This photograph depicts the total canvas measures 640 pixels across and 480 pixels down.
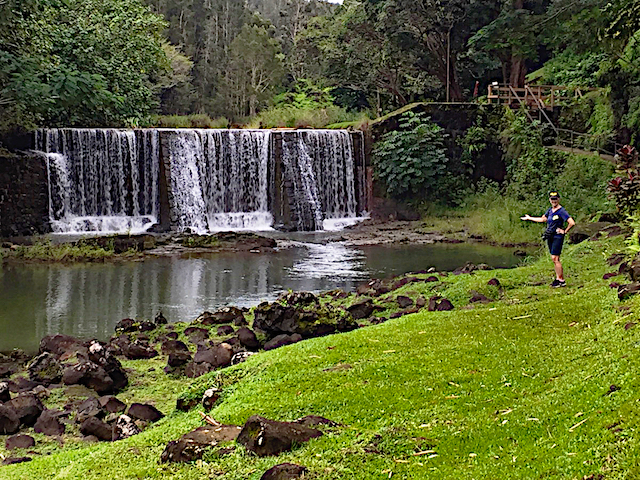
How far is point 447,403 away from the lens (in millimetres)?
4758

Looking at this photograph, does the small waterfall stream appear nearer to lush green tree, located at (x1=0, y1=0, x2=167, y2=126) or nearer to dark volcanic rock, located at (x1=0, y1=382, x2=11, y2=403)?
lush green tree, located at (x1=0, y1=0, x2=167, y2=126)

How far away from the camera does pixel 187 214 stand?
2462cm

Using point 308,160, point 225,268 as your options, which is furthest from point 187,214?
point 225,268

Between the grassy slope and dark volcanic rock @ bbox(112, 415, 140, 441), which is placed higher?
the grassy slope

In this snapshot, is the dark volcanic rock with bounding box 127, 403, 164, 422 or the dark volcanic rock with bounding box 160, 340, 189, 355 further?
the dark volcanic rock with bounding box 160, 340, 189, 355

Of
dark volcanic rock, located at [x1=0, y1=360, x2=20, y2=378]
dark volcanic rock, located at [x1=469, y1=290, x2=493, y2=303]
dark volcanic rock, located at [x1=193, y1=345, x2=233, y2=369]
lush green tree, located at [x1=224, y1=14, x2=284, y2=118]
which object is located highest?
lush green tree, located at [x1=224, y1=14, x2=284, y2=118]

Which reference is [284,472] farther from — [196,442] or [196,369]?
[196,369]

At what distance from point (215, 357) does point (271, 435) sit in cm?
403

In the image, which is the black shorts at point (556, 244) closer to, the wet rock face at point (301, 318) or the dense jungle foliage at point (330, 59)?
the wet rock face at point (301, 318)

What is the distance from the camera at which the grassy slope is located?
3.78 meters

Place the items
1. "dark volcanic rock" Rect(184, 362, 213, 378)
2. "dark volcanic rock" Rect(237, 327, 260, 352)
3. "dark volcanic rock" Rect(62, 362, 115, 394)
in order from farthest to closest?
1. "dark volcanic rock" Rect(237, 327, 260, 352)
2. "dark volcanic rock" Rect(184, 362, 213, 378)
3. "dark volcanic rock" Rect(62, 362, 115, 394)

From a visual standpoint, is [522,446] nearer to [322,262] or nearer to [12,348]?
[12,348]

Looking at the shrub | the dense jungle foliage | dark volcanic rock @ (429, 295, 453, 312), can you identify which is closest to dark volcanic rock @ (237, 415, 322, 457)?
dark volcanic rock @ (429, 295, 453, 312)

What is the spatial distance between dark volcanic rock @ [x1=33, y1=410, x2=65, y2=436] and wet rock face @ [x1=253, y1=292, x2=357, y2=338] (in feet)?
10.7
